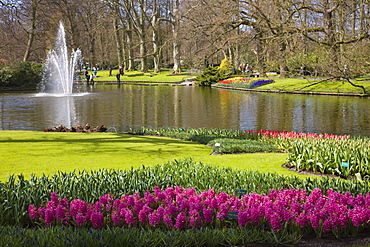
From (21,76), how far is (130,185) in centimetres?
4557

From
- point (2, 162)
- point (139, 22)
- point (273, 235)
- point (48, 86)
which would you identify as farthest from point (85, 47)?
point (273, 235)

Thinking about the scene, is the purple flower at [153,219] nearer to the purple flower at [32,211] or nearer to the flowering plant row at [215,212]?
the flowering plant row at [215,212]

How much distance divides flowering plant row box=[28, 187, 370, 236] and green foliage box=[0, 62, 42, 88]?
44.5 meters

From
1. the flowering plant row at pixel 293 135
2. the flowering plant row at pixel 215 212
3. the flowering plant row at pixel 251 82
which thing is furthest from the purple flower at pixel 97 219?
the flowering plant row at pixel 251 82

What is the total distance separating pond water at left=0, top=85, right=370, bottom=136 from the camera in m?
20.9

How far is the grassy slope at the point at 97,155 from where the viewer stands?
8852mm

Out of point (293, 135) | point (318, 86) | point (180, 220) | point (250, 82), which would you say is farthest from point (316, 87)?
point (180, 220)

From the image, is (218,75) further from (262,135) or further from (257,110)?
(262,135)

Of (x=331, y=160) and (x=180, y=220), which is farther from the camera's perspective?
(x=331, y=160)

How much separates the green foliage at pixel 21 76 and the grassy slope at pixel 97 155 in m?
36.8

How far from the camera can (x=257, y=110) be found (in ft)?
86.6

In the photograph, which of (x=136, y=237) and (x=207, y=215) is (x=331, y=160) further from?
(x=136, y=237)

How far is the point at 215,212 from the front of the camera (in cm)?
539

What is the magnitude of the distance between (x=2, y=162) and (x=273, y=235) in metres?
6.34
